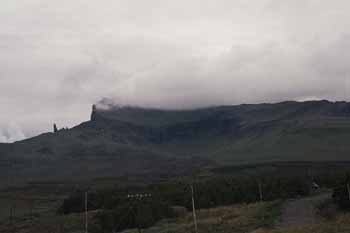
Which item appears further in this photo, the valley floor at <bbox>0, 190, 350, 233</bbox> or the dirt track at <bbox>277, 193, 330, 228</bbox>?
the dirt track at <bbox>277, 193, 330, 228</bbox>

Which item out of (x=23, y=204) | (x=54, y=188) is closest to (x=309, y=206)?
(x=23, y=204)

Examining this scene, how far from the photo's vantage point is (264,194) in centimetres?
8894

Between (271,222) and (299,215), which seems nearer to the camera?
(271,222)

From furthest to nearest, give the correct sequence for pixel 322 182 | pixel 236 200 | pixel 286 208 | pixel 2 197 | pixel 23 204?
pixel 2 197 < pixel 23 204 < pixel 322 182 < pixel 236 200 < pixel 286 208

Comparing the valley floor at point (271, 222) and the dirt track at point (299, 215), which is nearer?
the valley floor at point (271, 222)

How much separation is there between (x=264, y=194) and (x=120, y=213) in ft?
104

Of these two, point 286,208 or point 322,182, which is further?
point 322,182

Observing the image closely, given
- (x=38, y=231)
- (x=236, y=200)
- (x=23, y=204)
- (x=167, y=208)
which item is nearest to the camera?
(x=167, y=208)

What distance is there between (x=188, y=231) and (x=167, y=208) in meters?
21.4

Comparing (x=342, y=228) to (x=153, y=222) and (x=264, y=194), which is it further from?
(x=264, y=194)

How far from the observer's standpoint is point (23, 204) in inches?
5851

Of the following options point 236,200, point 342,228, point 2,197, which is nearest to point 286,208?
point 342,228

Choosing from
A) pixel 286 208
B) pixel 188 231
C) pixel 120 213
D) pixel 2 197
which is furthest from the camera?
pixel 2 197

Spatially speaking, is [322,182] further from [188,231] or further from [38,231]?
[188,231]
